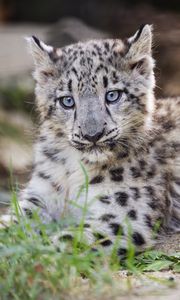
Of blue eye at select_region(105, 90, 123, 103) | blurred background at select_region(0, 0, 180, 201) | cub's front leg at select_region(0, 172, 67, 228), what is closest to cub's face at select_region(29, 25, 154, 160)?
blue eye at select_region(105, 90, 123, 103)

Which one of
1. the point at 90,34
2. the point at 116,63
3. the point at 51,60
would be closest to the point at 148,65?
the point at 116,63

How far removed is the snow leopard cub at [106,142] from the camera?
659cm

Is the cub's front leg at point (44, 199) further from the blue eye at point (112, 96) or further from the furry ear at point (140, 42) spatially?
the furry ear at point (140, 42)

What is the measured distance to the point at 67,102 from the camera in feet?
22.7

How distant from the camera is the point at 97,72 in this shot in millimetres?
6777

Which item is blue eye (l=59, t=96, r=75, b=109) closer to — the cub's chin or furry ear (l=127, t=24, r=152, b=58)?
the cub's chin

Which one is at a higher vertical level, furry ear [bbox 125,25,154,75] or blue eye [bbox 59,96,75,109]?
furry ear [bbox 125,25,154,75]

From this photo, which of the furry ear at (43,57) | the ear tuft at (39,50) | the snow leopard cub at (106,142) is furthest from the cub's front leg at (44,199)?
the ear tuft at (39,50)

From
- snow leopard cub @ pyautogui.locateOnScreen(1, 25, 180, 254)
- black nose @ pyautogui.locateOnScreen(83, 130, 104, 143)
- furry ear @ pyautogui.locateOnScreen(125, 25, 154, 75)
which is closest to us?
black nose @ pyautogui.locateOnScreen(83, 130, 104, 143)

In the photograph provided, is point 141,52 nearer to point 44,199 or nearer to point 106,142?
point 106,142

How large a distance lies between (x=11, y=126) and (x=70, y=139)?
440 cm

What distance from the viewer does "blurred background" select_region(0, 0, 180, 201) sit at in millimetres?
11414

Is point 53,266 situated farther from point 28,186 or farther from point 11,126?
point 11,126

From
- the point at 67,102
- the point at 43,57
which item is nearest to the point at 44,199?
the point at 67,102
